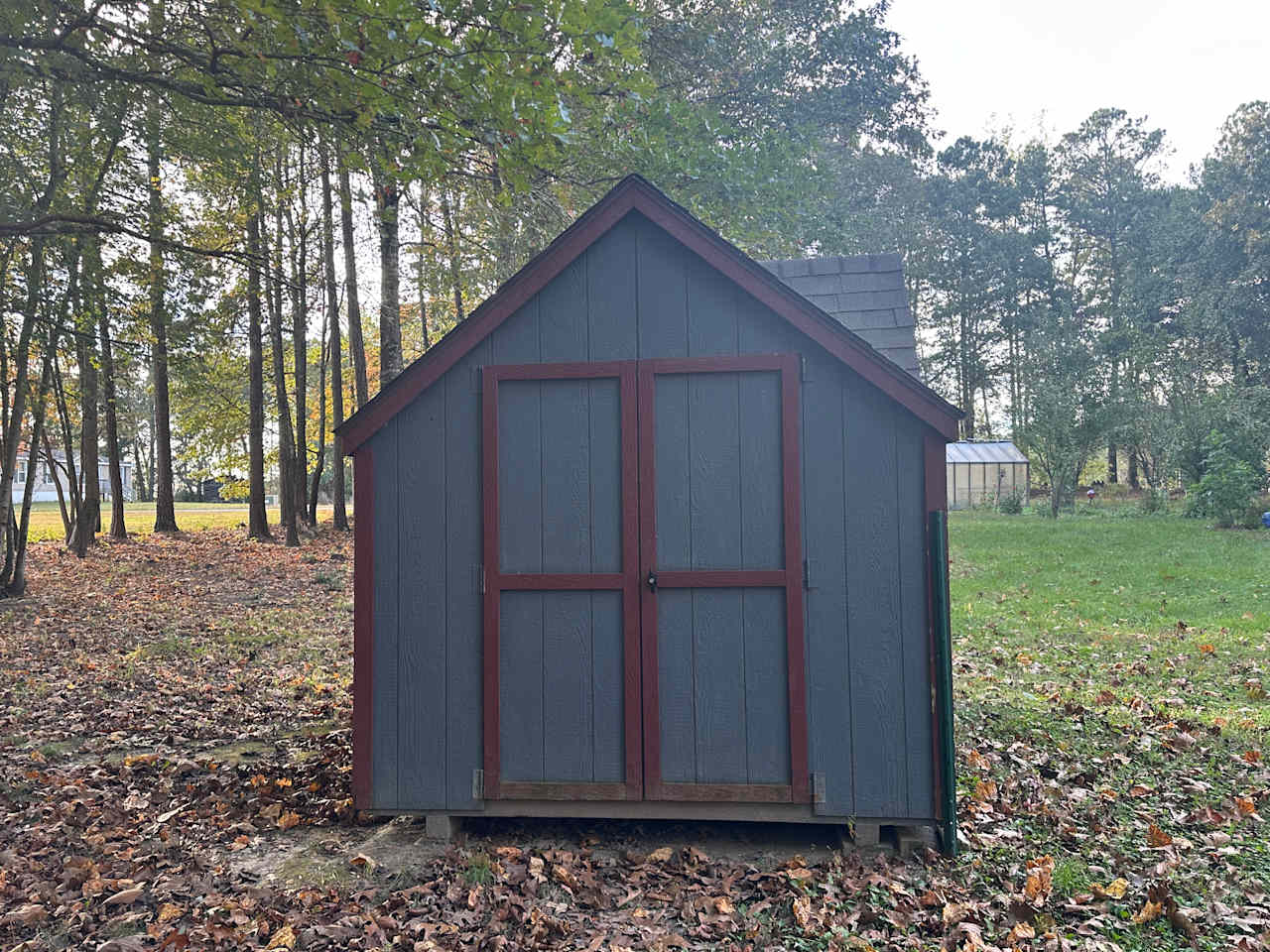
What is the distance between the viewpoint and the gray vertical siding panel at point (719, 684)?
15.3 feet

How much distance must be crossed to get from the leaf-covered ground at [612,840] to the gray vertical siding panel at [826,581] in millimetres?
495

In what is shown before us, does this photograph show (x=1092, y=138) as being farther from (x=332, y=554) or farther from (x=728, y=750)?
(x=728, y=750)

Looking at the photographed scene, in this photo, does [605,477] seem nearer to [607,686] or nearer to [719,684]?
[607,686]

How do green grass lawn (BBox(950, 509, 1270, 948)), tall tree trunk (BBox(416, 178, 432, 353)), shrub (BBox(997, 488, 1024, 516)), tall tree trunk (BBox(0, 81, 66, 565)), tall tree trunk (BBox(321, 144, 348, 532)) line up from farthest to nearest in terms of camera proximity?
shrub (BBox(997, 488, 1024, 516))
tall tree trunk (BBox(321, 144, 348, 532))
tall tree trunk (BBox(416, 178, 432, 353))
tall tree trunk (BBox(0, 81, 66, 565))
green grass lawn (BBox(950, 509, 1270, 948))

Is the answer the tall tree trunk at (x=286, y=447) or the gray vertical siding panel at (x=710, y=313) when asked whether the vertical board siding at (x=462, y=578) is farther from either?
the tall tree trunk at (x=286, y=447)

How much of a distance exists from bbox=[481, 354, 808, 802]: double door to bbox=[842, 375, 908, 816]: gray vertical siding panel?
1.00ft

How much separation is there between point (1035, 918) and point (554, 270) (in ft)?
13.4

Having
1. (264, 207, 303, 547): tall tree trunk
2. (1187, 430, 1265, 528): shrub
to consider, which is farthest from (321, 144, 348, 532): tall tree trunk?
(1187, 430, 1265, 528): shrub

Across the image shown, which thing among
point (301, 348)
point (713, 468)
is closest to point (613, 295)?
point (713, 468)

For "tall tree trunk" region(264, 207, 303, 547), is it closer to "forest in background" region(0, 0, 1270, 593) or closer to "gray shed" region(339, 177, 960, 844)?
"forest in background" region(0, 0, 1270, 593)

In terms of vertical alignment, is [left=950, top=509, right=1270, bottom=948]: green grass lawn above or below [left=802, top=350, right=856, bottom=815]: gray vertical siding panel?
below

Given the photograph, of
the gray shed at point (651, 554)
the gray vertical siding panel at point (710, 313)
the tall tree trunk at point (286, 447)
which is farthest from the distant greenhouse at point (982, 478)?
the gray vertical siding panel at point (710, 313)

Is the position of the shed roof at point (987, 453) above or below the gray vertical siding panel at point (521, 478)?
above

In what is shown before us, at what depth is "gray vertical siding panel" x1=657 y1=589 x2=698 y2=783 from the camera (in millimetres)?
4688
